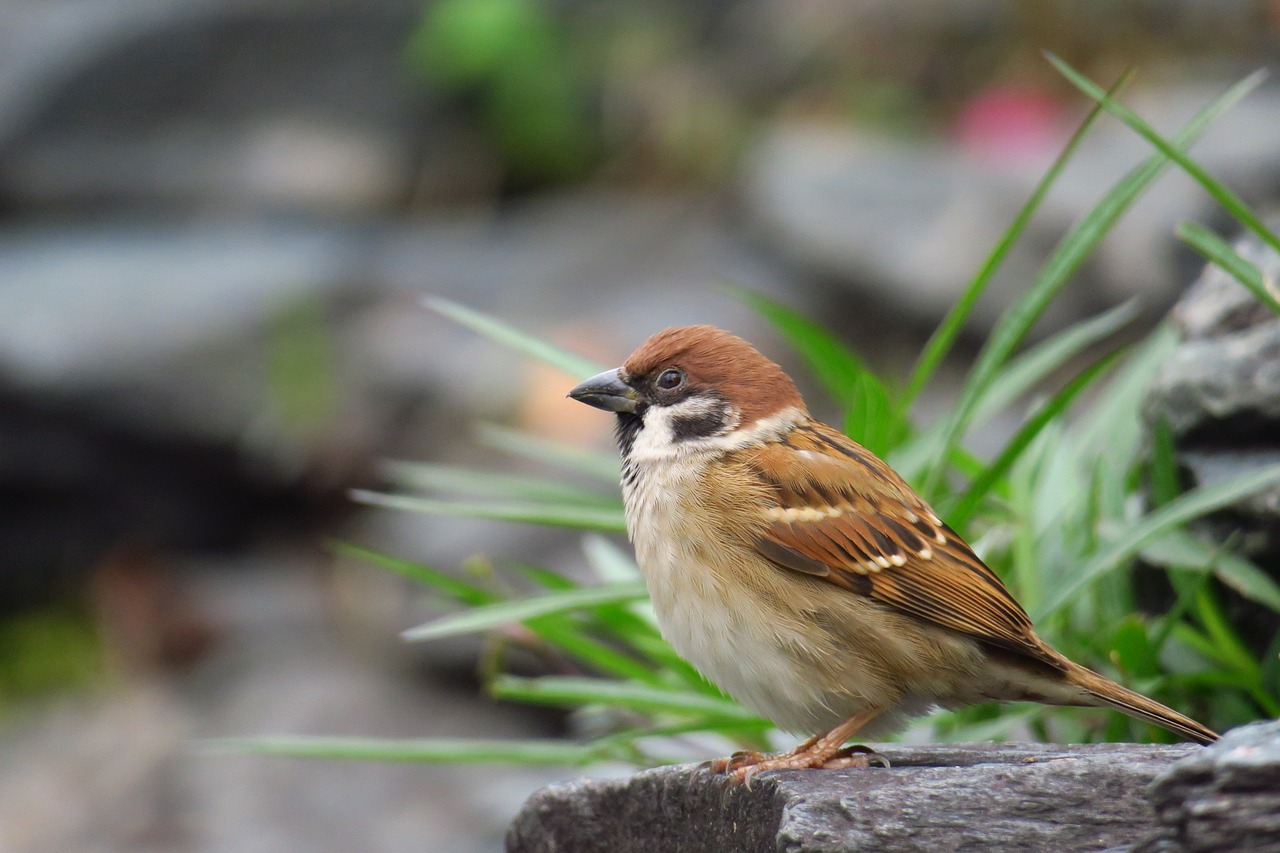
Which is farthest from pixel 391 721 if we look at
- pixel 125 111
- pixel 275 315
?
pixel 125 111

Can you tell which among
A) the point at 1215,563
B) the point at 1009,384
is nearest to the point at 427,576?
the point at 1009,384

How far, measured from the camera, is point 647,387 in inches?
127

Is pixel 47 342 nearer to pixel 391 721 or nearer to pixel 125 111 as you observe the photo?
pixel 125 111

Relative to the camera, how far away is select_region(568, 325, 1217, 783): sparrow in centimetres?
273

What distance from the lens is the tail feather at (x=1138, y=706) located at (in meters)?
2.57

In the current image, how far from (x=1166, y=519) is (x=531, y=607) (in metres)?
1.36

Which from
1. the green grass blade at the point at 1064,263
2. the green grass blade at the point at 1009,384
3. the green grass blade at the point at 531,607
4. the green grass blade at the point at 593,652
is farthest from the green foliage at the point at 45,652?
the green grass blade at the point at 1064,263

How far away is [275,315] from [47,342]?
1.33 metres

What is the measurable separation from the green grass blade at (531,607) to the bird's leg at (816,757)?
640 millimetres

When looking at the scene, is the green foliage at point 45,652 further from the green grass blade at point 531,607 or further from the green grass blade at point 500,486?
the green grass blade at point 531,607

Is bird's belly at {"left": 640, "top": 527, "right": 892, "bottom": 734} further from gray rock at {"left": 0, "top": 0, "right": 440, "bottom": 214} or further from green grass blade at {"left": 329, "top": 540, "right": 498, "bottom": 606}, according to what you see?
gray rock at {"left": 0, "top": 0, "right": 440, "bottom": 214}

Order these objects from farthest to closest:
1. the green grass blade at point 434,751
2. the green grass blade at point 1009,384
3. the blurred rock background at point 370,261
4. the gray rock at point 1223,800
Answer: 1. the blurred rock background at point 370,261
2. the green grass blade at point 1009,384
3. the green grass blade at point 434,751
4. the gray rock at point 1223,800

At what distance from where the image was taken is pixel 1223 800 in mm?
1635

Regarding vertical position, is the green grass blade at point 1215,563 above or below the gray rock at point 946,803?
above
